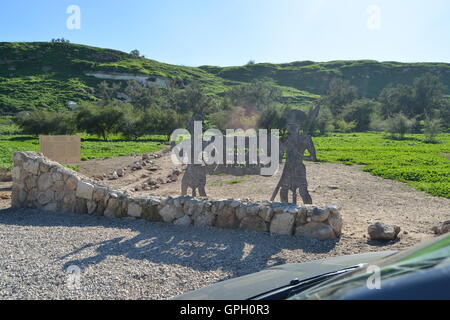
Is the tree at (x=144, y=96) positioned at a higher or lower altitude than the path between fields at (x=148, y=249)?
higher

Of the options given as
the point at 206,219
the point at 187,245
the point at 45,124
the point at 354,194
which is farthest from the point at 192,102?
the point at 187,245

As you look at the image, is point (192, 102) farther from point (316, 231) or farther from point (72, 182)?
point (316, 231)

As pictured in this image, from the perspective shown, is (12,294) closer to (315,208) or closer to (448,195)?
(315,208)

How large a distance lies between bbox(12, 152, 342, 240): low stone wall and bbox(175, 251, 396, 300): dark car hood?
9.12ft

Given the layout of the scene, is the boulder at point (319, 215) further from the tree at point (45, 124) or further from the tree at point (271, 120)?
the tree at point (45, 124)

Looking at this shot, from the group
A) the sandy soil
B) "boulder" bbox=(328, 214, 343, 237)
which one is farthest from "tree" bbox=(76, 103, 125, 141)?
"boulder" bbox=(328, 214, 343, 237)

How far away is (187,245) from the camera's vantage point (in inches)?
230

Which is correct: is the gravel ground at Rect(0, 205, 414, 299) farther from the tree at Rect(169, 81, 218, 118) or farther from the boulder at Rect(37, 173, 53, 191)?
the tree at Rect(169, 81, 218, 118)

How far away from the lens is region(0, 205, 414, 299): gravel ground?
4270 millimetres

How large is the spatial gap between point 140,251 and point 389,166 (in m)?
13.2

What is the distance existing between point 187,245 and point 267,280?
10.6 ft

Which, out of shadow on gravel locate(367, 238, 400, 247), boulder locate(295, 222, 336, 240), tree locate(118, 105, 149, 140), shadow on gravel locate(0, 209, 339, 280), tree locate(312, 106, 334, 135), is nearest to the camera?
shadow on gravel locate(0, 209, 339, 280)

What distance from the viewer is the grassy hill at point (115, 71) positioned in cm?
6819

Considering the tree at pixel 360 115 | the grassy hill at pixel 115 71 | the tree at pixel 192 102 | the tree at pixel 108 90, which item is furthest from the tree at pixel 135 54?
the tree at pixel 360 115
